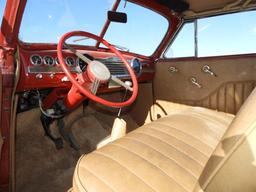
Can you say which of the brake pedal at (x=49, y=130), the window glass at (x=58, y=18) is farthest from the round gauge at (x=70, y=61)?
the brake pedal at (x=49, y=130)

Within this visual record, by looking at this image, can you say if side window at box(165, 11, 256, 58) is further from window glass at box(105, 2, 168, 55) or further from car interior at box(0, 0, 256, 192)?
window glass at box(105, 2, 168, 55)

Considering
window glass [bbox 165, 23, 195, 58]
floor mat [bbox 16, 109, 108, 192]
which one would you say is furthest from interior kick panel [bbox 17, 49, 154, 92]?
window glass [bbox 165, 23, 195, 58]

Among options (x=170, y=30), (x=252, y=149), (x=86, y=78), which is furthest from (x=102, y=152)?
(x=170, y=30)

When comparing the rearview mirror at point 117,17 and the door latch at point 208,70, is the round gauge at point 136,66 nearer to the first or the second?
the rearview mirror at point 117,17

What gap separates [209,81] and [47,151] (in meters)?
1.51

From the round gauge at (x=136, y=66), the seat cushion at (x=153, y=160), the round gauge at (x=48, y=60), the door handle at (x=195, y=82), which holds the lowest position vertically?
the seat cushion at (x=153, y=160)

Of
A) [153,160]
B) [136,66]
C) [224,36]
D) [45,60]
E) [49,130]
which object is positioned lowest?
[49,130]

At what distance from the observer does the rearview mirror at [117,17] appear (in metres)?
2.44

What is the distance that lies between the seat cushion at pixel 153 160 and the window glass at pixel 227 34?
92 cm

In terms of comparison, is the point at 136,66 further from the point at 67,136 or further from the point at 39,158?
the point at 39,158

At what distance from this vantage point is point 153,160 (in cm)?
142

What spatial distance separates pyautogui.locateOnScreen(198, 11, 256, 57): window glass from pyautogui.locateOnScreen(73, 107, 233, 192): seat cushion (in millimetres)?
923

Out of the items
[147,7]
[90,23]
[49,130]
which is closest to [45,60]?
[90,23]

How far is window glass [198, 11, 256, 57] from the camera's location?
8.26 ft
